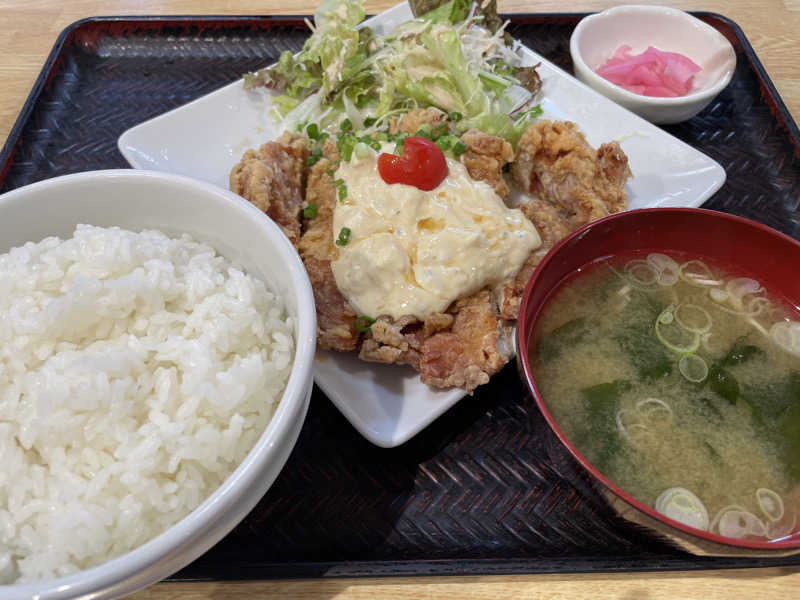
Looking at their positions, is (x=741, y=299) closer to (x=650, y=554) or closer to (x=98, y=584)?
(x=650, y=554)

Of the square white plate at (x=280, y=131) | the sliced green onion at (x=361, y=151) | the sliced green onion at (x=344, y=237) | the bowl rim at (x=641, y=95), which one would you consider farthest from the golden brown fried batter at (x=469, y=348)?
the bowl rim at (x=641, y=95)

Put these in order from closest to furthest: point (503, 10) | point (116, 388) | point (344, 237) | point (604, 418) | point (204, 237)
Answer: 1. point (116, 388)
2. point (604, 418)
3. point (204, 237)
4. point (344, 237)
5. point (503, 10)

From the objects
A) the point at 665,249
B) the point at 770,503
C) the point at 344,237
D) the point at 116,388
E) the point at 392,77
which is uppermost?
the point at 116,388

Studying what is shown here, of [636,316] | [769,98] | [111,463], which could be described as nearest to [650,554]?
[636,316]

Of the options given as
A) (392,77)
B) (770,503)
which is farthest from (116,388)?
(392,77)

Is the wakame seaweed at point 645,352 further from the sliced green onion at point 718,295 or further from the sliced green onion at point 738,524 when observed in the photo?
the sliced green onion at point 738,524

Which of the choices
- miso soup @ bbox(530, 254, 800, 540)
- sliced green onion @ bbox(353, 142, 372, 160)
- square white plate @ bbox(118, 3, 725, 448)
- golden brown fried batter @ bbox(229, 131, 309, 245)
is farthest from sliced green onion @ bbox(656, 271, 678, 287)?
golden brown fried batter @ bbox(229, 131, 309, 245)

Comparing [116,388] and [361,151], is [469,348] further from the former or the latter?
[116,388]
